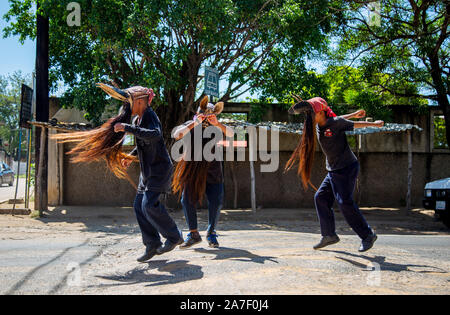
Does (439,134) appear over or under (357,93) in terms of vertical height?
under

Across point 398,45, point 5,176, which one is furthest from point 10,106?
point 398,45

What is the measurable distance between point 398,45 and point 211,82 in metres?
7.10

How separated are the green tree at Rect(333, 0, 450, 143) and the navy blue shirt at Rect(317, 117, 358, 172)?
8.23 meters

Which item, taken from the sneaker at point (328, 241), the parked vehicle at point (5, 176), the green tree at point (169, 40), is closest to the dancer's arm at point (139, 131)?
the sneaker at point (328, 241)

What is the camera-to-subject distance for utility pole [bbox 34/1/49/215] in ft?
35.2

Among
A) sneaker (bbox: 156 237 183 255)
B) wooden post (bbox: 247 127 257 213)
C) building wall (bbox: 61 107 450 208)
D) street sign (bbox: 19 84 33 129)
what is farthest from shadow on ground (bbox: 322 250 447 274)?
street sign (bbox: 19 84 33 129)

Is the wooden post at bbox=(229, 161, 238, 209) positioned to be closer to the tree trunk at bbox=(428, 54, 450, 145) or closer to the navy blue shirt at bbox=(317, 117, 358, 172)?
the tree trunk at bbox=(428, 54, 450, 145)

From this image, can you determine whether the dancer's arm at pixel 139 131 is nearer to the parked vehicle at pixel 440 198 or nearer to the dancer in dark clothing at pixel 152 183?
the dancer in dark clothing at pixel 152 183

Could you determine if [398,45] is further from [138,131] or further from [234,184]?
[138,131]

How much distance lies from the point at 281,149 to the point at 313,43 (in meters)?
3.43

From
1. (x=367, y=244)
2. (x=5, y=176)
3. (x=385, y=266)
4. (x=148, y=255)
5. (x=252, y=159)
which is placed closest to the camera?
(x=385, y=266)

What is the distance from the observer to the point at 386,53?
12.3m

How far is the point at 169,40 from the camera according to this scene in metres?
10.8

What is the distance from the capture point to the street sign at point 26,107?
1044cm
